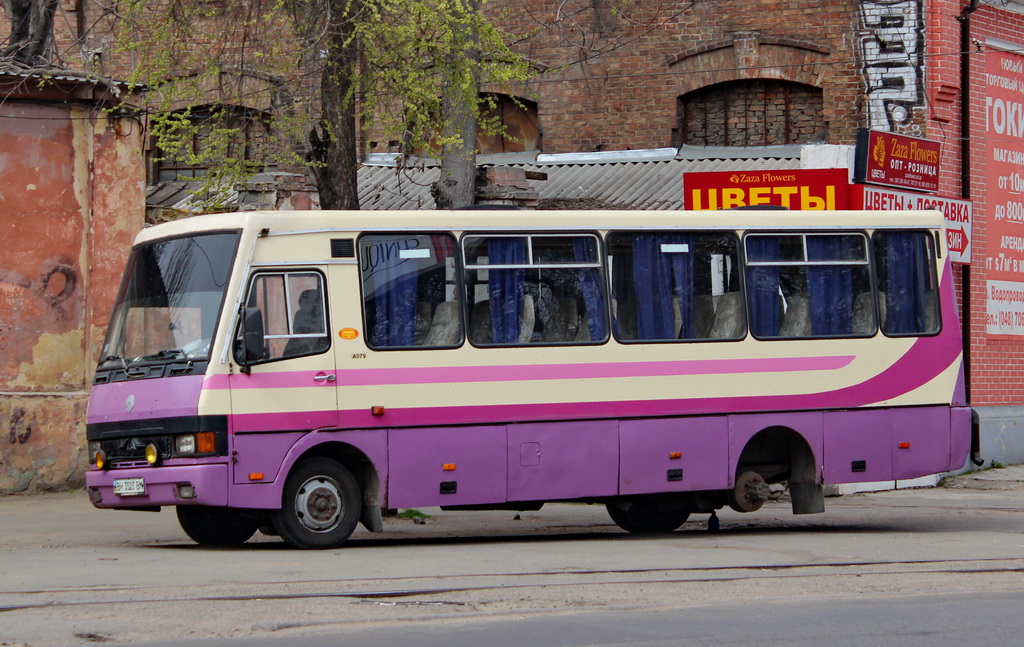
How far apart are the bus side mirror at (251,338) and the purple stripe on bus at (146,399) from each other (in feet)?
1.14

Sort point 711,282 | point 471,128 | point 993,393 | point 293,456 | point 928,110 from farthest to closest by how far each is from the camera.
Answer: point 993,393, point 928,110, point 471,128, point 711,282, point 293,456

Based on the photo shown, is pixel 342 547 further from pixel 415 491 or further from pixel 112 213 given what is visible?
pixel 112 213

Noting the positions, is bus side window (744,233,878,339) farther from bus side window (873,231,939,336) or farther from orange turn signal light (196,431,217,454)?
orange turn signal light (196,431,217,454)

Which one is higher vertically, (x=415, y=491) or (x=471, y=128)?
(x=471, y=128)

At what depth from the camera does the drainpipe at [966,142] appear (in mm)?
20547

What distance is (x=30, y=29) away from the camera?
19406 millimetres

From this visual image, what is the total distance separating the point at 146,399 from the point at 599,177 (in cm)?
1211

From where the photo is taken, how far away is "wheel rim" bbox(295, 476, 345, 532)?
1162 cm

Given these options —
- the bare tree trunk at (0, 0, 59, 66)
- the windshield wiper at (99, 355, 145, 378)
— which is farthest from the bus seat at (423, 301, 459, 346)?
the bare tree trunk at (0, 0, 59, 66)

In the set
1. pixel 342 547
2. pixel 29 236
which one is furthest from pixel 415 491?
pixel 29 236

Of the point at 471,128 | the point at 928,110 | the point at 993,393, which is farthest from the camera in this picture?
the point at 993,393

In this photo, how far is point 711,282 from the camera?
43.1 feet

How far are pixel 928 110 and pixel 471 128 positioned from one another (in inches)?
261

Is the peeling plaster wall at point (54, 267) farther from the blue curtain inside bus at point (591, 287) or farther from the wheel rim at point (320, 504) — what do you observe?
the blue curtain inside bus at point (591, 287)
